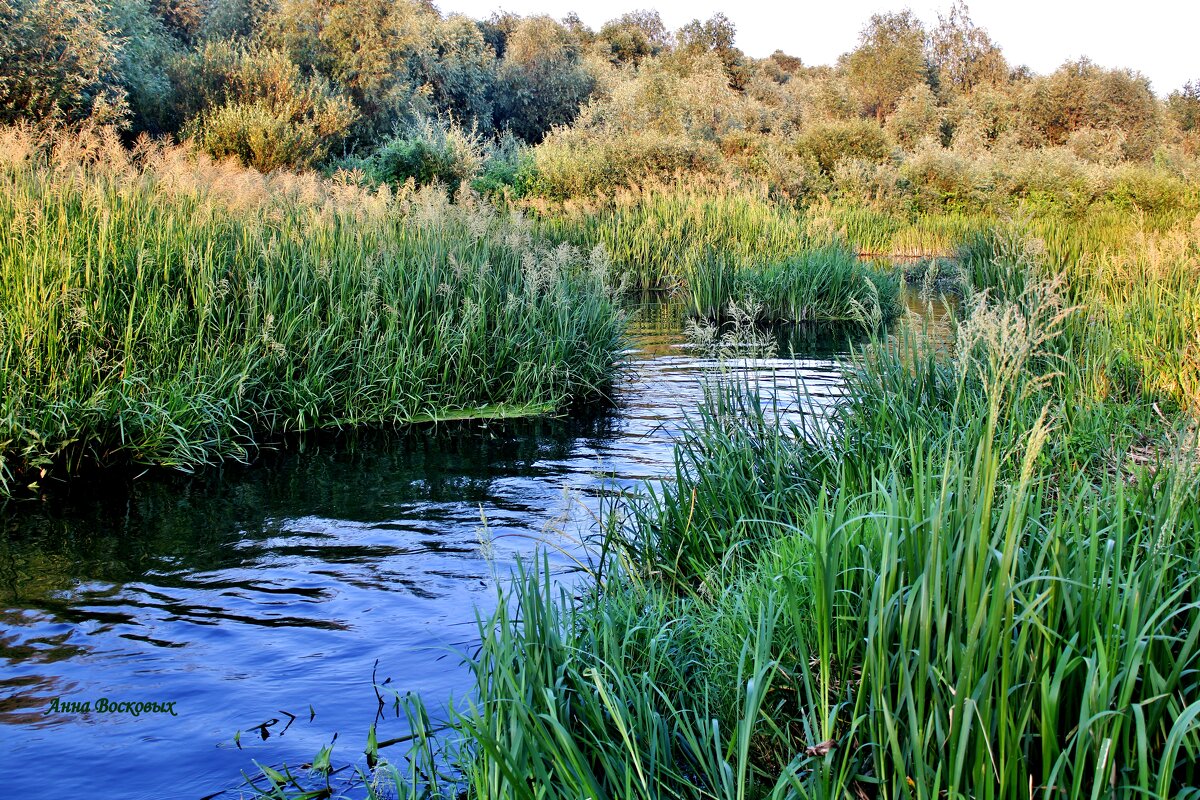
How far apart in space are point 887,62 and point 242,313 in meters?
49.1

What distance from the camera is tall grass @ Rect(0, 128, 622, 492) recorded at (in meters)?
6.64

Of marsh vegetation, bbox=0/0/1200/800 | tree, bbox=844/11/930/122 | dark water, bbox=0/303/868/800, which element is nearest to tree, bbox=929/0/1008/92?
tree, bbox=844/11/930/122

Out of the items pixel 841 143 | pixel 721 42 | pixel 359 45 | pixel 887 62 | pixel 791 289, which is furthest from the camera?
pixel 721 42

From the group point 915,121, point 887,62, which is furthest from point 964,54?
point 915,121

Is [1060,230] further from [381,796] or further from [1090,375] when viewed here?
[381,796]

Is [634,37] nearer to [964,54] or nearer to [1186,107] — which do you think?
[964,54]

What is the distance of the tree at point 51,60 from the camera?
53.9ft

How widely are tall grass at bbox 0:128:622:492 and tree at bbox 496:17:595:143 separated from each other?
30.2m

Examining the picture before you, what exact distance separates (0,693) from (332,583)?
1.58m

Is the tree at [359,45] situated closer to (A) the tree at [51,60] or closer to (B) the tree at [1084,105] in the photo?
(A) the tree at [51,60]

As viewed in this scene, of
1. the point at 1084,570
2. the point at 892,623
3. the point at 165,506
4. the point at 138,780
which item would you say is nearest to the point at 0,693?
the point at 138,780

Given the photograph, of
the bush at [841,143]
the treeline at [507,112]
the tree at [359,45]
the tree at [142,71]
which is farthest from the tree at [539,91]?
the tree at [142,71]

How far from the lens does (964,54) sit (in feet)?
174

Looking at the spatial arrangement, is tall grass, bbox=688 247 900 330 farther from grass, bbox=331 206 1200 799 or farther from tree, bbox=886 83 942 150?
tree, bbox=886 83 942 150
